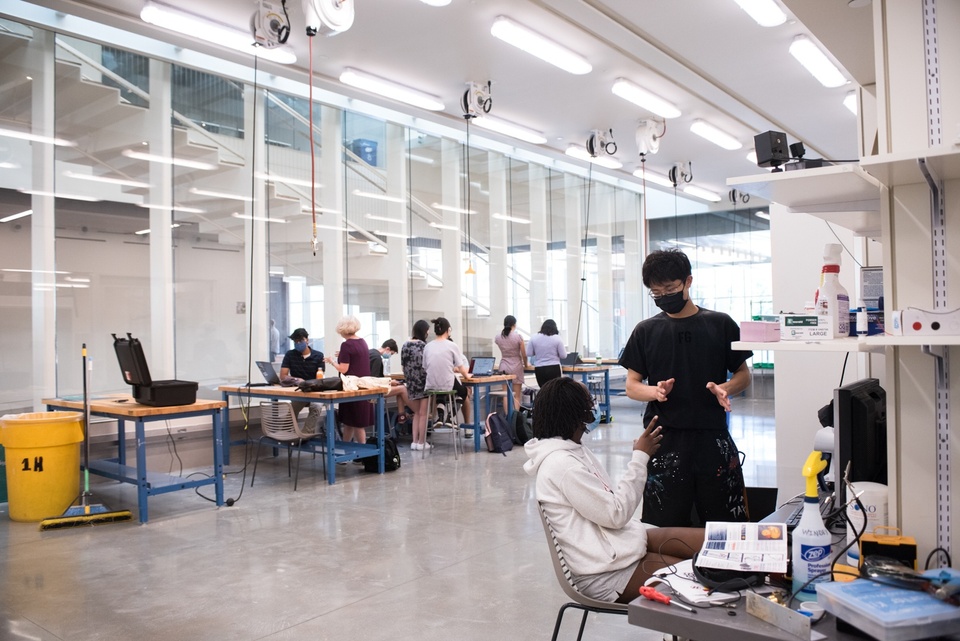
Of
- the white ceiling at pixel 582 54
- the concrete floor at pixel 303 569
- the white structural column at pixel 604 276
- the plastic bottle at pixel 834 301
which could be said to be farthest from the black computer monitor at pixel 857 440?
the white structural column at pixel 604 276

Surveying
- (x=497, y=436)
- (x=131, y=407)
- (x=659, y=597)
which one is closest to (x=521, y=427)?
(x=497, y=436)

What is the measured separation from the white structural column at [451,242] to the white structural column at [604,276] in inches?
158

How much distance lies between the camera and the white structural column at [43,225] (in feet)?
19.9

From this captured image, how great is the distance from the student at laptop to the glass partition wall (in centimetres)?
152

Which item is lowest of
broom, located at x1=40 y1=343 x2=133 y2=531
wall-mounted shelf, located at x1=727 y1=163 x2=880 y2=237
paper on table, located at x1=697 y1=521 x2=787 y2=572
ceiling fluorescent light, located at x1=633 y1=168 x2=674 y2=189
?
broom, located at x1=40 y1=343 x2=133 y2=531

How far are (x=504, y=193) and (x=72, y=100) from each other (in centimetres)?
655

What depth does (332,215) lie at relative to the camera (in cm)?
859

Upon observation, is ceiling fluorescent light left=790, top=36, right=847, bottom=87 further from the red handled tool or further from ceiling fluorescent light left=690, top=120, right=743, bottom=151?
the red handled tool

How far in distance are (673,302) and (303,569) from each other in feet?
8.49

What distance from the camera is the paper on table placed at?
158cm

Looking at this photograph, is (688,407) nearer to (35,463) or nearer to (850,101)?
(35,463)

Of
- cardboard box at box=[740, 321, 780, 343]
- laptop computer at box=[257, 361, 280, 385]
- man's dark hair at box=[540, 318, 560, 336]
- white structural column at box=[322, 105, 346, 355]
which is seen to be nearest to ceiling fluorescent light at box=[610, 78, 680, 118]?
man's dark hair at box=[540, 318, 560, 336]

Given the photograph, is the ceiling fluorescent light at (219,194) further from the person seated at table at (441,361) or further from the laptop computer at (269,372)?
the person seated at table at (441,361)

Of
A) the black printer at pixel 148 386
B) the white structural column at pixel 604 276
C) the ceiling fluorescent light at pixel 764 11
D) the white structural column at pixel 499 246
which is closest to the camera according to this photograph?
the black printer at pixel 148 386
